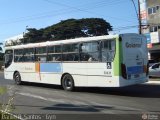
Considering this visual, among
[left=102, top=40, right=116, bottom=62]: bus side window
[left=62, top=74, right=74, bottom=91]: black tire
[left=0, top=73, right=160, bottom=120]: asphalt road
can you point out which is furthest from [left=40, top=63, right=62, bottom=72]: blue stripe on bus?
[left=102, top=40, right=116, bottom=62]: bus side window

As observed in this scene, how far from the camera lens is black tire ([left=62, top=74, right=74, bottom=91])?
1838 centimetres

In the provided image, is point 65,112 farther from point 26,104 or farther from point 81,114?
point 26,104

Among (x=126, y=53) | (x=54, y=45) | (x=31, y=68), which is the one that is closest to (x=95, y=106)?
(x=126, y=53)

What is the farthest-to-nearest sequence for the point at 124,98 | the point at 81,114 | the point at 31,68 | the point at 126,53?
1. the point at 31,68
2. the point at 126,53
3. the point at 124,98
4. the point at 81,114

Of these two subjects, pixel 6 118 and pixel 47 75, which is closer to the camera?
pixel 6 118

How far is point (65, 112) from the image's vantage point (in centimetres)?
1190

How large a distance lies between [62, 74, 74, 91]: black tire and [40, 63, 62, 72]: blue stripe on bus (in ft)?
1.97

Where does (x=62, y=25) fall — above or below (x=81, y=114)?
above

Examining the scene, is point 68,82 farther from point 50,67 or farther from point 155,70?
point 155,70

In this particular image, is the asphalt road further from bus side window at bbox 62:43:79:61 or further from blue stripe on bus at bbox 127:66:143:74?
bus side window at bbox 62:43:79:61

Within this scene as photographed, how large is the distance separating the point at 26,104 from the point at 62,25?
56010 mm

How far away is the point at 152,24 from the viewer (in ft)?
156

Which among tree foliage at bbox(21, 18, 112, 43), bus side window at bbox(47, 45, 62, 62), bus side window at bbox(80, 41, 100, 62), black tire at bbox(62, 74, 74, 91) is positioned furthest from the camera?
tree foliage at bbox(21, 18, 112, 43)

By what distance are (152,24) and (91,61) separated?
32.3 meters
